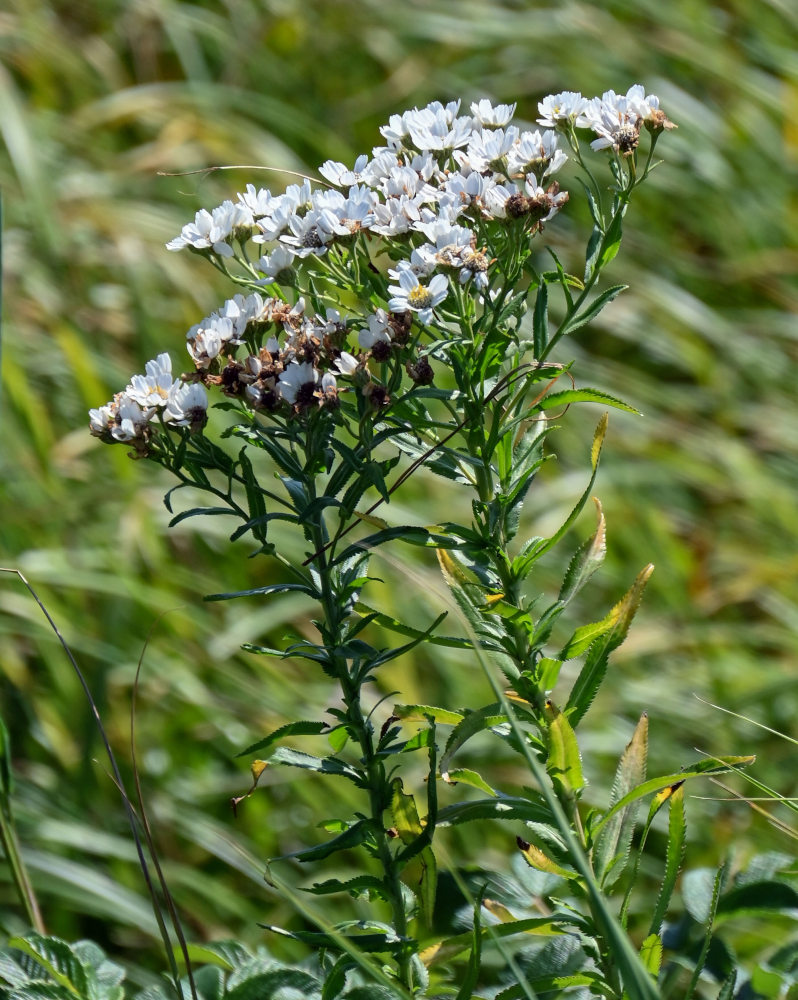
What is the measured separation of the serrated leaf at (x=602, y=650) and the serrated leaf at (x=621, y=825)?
5 centimetres

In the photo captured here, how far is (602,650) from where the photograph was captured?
0.86 metres

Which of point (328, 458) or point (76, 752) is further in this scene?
point (76, 752)

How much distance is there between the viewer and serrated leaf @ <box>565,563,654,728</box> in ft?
2.78

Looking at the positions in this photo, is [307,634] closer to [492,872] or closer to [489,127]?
[492,872]

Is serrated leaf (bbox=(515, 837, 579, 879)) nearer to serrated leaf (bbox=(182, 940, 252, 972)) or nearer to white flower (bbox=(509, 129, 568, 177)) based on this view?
Result: serrated leaf (bbox=(182, 940, 252, 972))

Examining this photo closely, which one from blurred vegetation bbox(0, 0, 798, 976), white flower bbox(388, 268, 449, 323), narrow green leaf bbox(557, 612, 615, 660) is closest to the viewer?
white flower bbox(388, 268, 449, 323)

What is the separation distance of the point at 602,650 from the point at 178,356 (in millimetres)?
1775

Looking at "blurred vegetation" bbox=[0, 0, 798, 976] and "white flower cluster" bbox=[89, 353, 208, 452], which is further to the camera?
"blurred vegetation" bbox=[0, 0, 798, 976]

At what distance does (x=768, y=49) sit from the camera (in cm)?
327

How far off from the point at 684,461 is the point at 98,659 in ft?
4.48

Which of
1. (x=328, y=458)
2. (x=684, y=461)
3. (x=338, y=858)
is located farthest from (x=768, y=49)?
(x=328, y=458)

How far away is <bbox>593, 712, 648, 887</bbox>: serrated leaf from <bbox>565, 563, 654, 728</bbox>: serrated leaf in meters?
0.05

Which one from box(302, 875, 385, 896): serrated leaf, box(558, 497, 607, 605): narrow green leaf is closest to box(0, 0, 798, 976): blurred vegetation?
box(302, 875, 385, 896): serrated leaf

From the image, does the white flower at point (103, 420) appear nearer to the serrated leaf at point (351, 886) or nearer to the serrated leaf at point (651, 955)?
the serrated leaf at point (351, 886)
